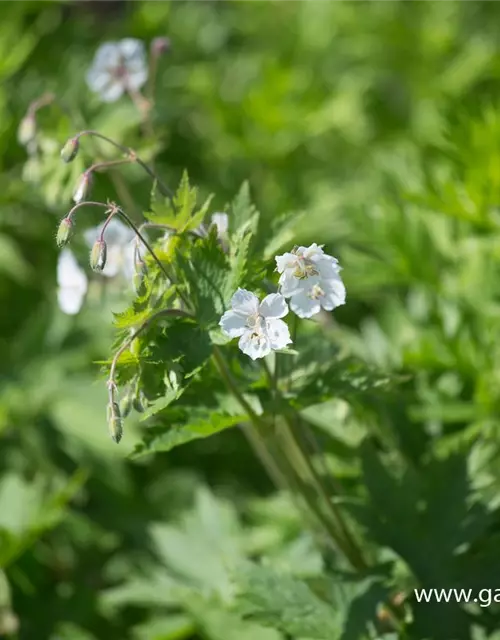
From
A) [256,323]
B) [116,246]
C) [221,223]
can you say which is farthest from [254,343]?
[116,246]

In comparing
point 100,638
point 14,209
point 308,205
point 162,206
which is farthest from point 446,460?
point 14,209

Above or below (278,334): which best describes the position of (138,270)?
above

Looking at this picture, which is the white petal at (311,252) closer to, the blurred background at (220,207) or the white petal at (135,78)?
the blurred background at (220,207)

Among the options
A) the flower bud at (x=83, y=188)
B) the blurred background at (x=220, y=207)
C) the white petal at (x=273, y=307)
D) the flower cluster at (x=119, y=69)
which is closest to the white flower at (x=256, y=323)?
the white petal at (x=273, y=307)

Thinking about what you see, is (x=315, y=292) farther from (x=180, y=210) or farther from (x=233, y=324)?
(x=180, y=210)

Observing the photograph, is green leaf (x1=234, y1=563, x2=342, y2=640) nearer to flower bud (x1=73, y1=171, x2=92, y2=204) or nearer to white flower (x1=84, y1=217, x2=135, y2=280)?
white flower (x1=84, y1=217, x2=135, y2=280)

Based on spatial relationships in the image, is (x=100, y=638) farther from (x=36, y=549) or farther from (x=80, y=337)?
(x=80, y=337)

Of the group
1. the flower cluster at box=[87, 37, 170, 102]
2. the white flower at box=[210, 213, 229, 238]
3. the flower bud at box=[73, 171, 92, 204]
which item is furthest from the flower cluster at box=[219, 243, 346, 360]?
the flower cluster at box=[87, 37, 170, 102]
